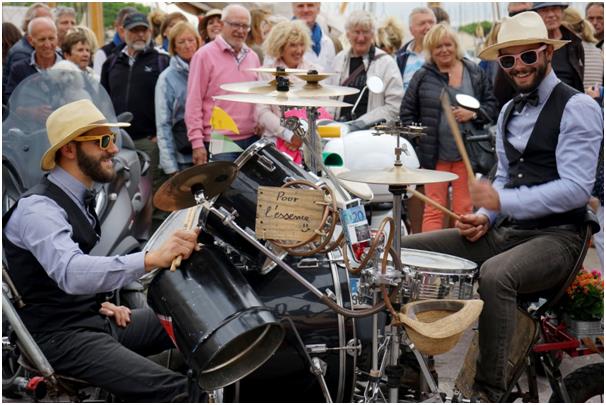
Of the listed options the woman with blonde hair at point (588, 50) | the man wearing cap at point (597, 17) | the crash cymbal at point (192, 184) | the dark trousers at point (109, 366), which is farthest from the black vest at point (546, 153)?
the man wearing cap at point (597, 17)

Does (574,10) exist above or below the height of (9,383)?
above

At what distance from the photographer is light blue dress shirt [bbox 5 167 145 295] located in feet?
10.8

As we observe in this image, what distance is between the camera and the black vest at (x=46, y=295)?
349 centimetres

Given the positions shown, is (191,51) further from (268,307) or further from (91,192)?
(268,307)

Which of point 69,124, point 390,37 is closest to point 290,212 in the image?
point 69,124

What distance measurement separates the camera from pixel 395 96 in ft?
22.7

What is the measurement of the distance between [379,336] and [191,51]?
4.03 meters

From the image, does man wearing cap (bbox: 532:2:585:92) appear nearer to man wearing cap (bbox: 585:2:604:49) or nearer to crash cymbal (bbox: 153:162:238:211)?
man wearing cap (bbox: 585:2:604:49)

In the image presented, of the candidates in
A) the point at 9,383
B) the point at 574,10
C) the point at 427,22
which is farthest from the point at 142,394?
the point at 574,10

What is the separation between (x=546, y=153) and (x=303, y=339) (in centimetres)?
134

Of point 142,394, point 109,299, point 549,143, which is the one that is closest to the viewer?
point 142,394

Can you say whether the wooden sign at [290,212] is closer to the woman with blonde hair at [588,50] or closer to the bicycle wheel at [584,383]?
the bicycle wheel at [584,383]

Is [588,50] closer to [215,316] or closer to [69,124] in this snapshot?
[69,124]

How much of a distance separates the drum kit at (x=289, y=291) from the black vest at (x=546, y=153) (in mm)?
489
